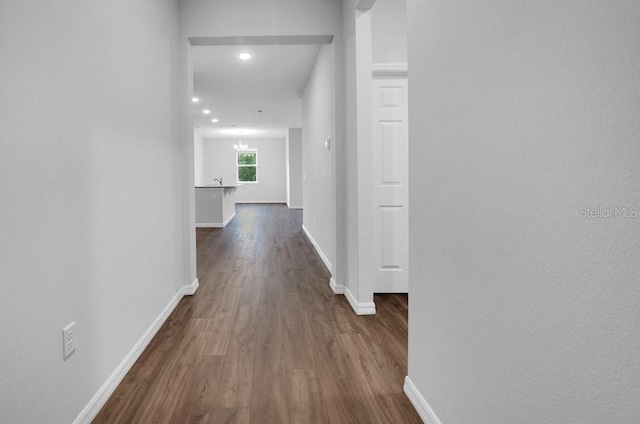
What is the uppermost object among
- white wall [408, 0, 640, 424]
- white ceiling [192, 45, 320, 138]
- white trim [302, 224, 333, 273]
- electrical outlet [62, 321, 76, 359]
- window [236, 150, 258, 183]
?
white ceiling [192, 45, 320, 138]

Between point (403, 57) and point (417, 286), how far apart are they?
83.1 inches

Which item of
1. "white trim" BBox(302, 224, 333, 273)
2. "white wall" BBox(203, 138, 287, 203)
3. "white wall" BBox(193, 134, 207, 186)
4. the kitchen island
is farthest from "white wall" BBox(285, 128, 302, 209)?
"white trim" BBox(302, 224, 333, 273)

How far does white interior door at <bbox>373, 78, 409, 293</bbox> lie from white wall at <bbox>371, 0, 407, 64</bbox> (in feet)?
0.60

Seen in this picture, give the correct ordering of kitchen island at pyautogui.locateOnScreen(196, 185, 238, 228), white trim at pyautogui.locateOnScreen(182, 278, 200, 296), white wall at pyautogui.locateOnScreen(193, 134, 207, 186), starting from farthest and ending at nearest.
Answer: white wall at pyautogui.locateOnScreen(193, 134, 207, 186), kitchen island at pyautogui.locateOnScreen(196, 185, 238, 228), white trim at pyautogui.locateOnScreen(182, 278, 200, 296)

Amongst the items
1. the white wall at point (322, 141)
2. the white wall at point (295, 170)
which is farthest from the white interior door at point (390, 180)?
the white wall at point (295, 170)

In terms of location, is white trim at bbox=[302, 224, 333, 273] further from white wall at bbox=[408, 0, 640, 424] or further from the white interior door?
white wall at bbox=[408, 0, 640, 424]

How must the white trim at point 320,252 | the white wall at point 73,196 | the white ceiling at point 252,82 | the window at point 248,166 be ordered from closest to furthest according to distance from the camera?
the white wall at point 73,196 < the white trim at point 320,252 < the white ceiling at point 252,82 < the window at point 248,166

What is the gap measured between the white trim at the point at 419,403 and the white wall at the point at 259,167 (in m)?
12.9

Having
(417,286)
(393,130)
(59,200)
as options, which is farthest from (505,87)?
(393,130)

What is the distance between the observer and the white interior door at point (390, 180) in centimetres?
313

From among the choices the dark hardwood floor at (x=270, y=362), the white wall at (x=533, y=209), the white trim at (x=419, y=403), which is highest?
the white wall at (x=533, y=209)

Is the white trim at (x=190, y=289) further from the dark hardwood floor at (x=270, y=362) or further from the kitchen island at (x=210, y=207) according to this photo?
the kitchen island at (x=210, y=207)

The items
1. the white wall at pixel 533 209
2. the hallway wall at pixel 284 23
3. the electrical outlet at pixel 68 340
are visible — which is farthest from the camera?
the hallway wall at pixel 284 23

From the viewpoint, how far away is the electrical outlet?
1.37 meters
